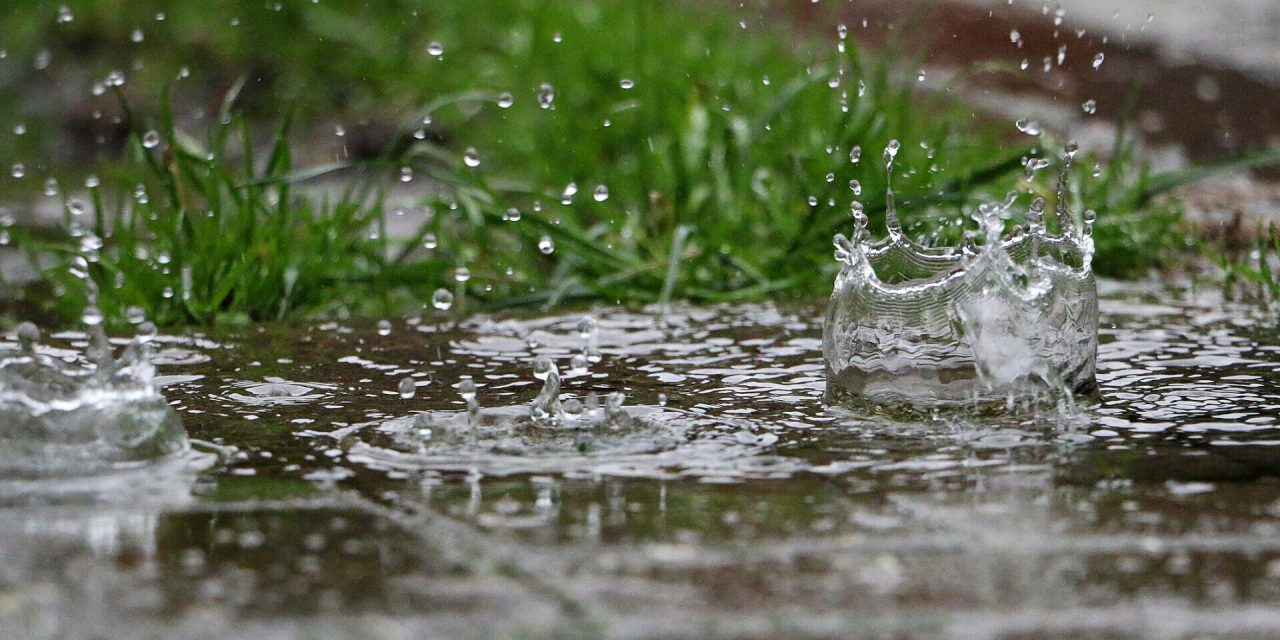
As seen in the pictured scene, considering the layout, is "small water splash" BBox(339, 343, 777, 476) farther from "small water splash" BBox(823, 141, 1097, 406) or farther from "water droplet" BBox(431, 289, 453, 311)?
"water droplet" BBox(431, 289, 453, 311)

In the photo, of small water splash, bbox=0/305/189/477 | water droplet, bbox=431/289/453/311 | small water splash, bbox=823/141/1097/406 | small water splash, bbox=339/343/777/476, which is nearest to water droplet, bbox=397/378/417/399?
small water splash, bbox=339/343/777/476

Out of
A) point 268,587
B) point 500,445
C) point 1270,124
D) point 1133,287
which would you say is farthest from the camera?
point 1270,124

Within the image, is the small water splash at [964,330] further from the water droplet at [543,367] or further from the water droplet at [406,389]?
the water droplet at [406,389]

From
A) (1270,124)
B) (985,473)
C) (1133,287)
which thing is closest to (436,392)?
(985,473)

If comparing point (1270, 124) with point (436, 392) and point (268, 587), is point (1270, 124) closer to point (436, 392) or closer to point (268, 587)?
point (436, 392)

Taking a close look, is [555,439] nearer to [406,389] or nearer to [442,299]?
[406,389]

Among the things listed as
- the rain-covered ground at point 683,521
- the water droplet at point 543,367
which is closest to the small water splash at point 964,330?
the rain-covered ground at point 683,521
